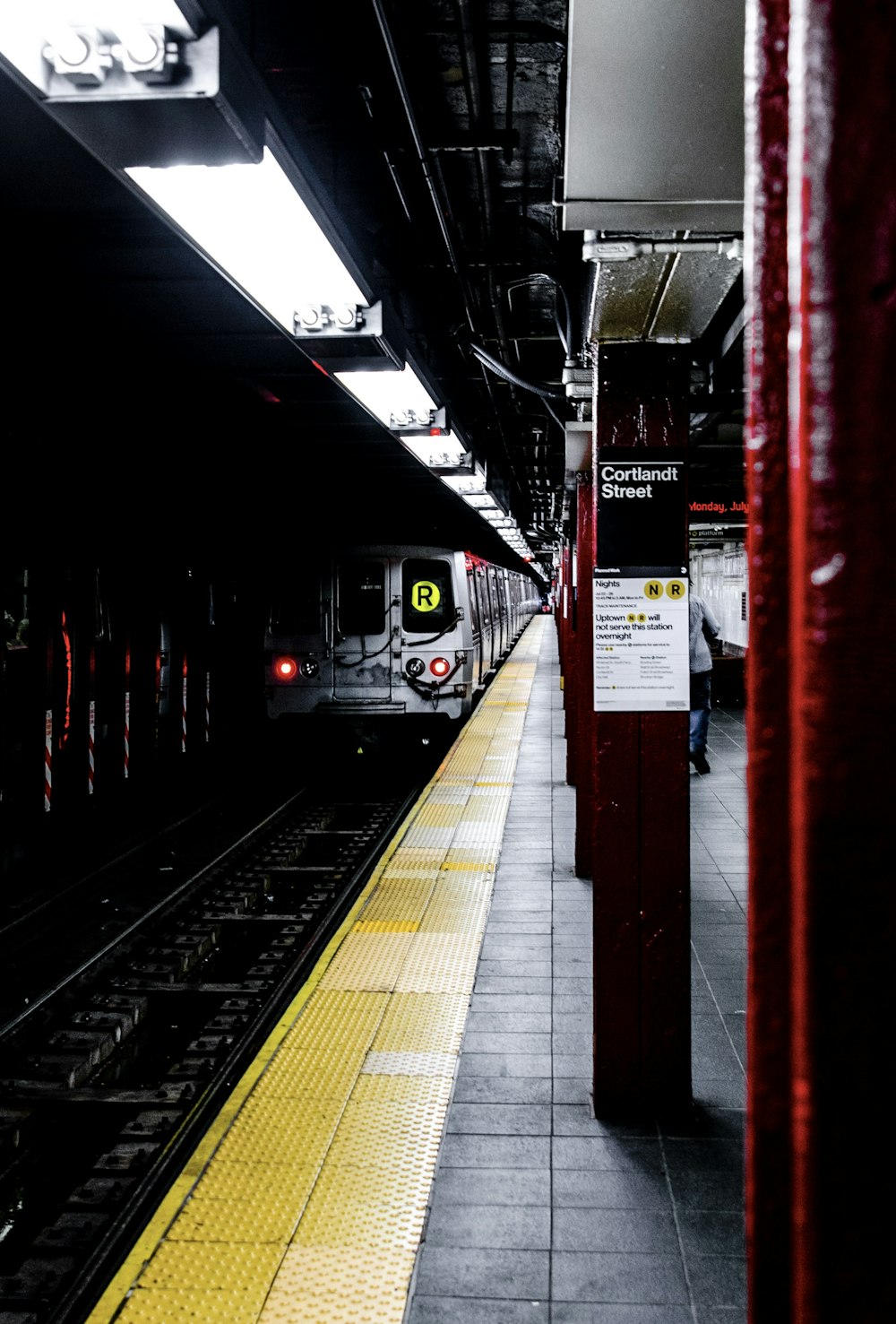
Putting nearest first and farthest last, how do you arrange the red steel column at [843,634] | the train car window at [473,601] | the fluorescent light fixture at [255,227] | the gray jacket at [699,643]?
1. the red steel column at [843,634]
2. the fluorescent light fixture at [255,227]
3. the gray jacket at [699,643]
4. the train car window at [473,601]

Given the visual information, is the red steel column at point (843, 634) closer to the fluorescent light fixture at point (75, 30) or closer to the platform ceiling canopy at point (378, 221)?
the platform ceiling canopy at point (378, 221)

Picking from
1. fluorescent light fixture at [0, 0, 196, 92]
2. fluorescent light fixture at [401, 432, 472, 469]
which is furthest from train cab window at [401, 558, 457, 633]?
fluorescent light fixture at [0, 0, 196, 92]

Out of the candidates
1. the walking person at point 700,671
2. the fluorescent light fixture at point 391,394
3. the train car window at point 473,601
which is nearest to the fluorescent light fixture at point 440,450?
the fluorescent light fixture at point 391,394

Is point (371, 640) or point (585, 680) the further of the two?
point (371, 640)

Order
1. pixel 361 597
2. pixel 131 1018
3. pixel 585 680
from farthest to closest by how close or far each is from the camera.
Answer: pixel 361 597 → pixel 585 680 → pixel 131 1018

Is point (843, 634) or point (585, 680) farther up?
point (843, 634)

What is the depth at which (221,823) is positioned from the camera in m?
9.84

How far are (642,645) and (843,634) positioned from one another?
331 cm

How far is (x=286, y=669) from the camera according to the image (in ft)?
37.8

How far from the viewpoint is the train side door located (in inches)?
452

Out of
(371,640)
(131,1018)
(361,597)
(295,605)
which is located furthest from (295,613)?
(131,1018)

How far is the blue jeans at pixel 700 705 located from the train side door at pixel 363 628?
3.24 metres

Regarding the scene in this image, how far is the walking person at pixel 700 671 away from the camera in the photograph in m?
9.29

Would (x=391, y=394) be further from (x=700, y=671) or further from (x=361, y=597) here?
(x=361, y=597)
